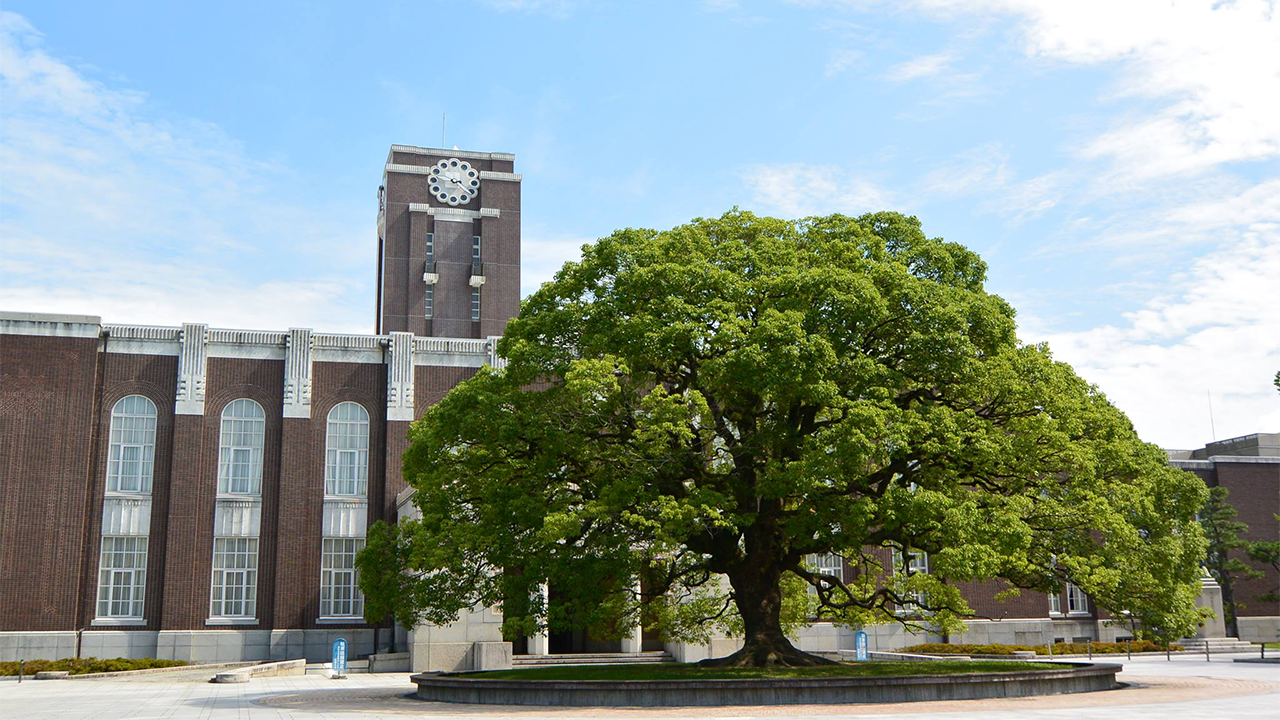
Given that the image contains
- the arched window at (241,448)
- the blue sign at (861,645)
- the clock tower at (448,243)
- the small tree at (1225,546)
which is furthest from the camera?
the clock tower at (448,243)

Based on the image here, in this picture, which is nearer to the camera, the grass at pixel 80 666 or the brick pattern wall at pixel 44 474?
the grass at pixel 80 666

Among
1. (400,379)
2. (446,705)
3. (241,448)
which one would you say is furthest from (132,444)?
(446,705)

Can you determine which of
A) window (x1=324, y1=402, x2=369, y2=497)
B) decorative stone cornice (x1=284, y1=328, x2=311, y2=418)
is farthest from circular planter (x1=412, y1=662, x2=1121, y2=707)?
decorative stone cornice (x1=284, y1=328, x2=311, y2=418)

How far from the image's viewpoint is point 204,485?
41.9 meters

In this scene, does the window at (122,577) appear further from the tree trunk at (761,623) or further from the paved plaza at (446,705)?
the tree trunk at (761,623)

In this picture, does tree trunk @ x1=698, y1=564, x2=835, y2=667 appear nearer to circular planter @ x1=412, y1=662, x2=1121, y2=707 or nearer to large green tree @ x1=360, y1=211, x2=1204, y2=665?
large green tree @ x1=360, y1=211, x2=1204, y2=665

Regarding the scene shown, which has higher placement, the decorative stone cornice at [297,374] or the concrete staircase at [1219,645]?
the decorative stone cornice at [297,374]

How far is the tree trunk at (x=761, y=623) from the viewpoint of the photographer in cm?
2416

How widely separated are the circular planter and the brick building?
1556cm

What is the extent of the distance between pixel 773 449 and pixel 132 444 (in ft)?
94.8

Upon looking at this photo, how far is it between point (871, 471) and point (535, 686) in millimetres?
8612

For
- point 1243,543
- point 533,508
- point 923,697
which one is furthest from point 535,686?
point 1243,543

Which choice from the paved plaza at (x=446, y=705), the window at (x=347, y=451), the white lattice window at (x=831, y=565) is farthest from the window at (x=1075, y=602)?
the window at (x=347, y=451)

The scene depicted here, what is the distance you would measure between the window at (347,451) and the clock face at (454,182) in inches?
866
